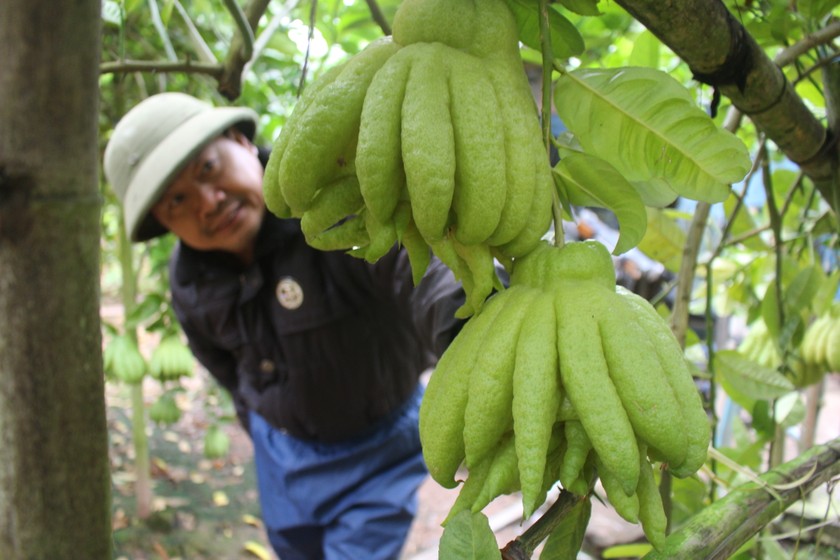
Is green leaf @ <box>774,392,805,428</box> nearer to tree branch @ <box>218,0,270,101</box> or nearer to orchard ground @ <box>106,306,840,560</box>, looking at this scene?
tree branch @ <box>218,0,270,101</box>

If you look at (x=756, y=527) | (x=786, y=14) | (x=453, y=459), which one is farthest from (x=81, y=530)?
(x=786, y=14)

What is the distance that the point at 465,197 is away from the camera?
1.32ft

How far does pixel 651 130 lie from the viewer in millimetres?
479

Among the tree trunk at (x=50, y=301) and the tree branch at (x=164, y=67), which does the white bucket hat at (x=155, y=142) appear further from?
the tree trunk at (x=50, y=301)

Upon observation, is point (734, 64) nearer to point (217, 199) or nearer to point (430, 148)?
point (430, 148)

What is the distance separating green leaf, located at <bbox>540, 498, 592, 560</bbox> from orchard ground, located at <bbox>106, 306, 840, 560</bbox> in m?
1.90

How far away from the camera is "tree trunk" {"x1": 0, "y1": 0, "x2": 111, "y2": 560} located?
42 centimetres

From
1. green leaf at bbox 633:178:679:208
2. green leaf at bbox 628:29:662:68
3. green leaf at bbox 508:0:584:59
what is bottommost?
green leaf at bbox 633:178:679:208

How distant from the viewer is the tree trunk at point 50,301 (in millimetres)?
422

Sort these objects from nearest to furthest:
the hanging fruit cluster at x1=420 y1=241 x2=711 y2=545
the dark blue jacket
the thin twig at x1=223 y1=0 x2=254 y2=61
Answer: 1. the hanging fruit cluster at x1=420 y1=241 x2=711 y2=545
2. the thin twig at x1=223 y1=0 x2=254 y2=61
3. the dark blue jacket

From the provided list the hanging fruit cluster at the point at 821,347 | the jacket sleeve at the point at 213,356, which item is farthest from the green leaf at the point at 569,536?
the jacket sleeve at the point at 213,356

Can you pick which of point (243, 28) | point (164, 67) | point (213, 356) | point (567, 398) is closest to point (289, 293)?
point (213, 356)

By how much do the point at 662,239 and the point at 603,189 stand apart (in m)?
0.59

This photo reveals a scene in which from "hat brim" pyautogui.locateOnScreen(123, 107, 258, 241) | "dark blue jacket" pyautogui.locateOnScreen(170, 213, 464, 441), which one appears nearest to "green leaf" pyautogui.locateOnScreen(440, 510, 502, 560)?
"dark blue jacket" pyautogui.locateOnScreen(170, 213, 464, 441)
